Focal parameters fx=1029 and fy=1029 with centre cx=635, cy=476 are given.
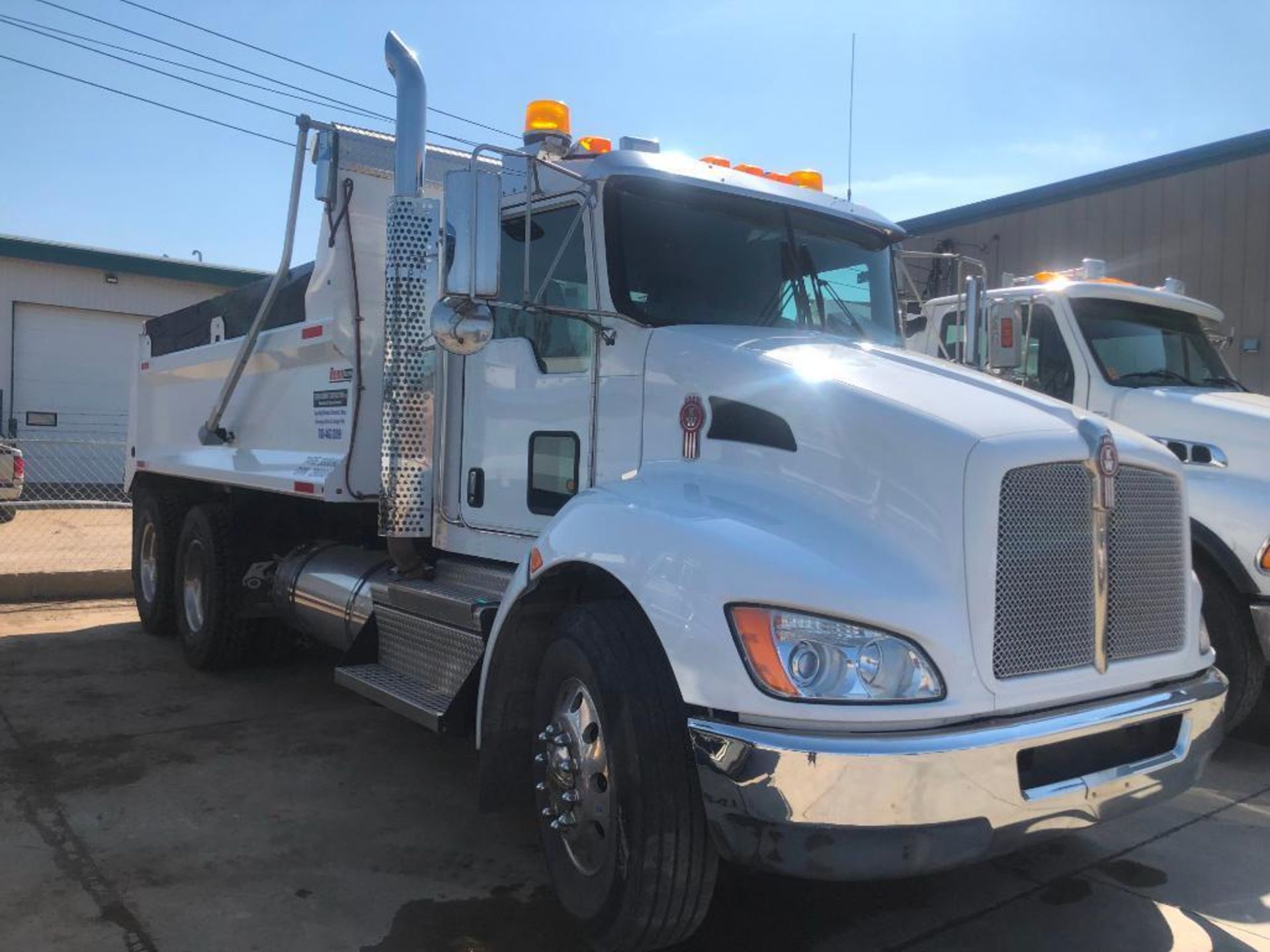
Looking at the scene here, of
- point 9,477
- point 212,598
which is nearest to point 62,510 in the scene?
point 9,477

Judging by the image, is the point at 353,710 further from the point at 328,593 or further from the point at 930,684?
the point at 930,684

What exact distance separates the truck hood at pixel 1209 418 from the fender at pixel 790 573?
3338mm

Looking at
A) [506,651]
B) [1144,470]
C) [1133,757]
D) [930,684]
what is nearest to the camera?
[930,684]

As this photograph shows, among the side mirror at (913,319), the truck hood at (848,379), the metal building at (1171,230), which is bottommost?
the truck hood at (848,379)

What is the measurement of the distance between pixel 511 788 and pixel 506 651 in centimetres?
48

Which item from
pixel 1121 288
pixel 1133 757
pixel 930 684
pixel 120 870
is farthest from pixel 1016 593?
pixel 1121 288

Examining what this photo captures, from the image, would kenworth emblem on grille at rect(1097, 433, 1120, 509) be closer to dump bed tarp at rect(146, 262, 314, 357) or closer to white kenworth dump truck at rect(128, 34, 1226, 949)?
white kenworth dump truck at rect(128, 34, 1226, 949)

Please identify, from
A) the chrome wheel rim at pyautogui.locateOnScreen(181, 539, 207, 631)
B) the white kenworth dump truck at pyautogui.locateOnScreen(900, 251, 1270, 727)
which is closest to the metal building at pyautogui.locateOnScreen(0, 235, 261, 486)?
the chrome wheel rim at pyautogui.locateOnScreen(181, 539, 207, 631)

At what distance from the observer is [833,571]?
264 centimetres

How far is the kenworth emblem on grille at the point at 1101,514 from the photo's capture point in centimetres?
291

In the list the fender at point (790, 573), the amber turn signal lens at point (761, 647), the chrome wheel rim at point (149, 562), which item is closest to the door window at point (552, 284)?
the fender at point (790, 573)

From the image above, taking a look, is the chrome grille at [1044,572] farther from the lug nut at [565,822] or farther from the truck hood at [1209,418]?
the truck hood at [1209,418]

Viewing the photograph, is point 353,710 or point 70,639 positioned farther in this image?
point 70,639

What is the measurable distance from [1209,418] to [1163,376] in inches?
29.3
